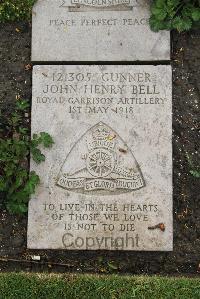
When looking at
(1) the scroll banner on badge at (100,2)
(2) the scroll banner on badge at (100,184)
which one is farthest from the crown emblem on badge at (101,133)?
(1) the scroll banner on badge at (100,2)

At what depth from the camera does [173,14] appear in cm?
459

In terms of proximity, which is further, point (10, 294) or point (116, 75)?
point (116, 75)

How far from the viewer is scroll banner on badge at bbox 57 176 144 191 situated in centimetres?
443

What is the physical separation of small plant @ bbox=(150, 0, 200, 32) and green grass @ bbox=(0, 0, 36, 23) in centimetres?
104

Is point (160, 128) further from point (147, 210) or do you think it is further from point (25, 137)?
point (25, 137)

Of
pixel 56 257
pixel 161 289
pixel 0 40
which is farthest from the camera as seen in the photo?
pixel 0 40

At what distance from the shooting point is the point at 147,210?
4391 mm

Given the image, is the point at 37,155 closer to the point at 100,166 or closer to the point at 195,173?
the point at 100,166

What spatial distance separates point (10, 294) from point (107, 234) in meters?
0.87

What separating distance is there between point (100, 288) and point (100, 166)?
946mm

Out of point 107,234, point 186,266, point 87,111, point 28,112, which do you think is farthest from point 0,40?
point 186,266

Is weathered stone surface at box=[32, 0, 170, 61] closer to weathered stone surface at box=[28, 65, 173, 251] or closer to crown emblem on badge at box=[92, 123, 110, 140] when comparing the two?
weathered stone surface at box=[28, 65, 173, 251]

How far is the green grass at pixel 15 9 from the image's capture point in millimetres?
4762

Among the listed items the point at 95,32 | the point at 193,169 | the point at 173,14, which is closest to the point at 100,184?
the point at 193,169
